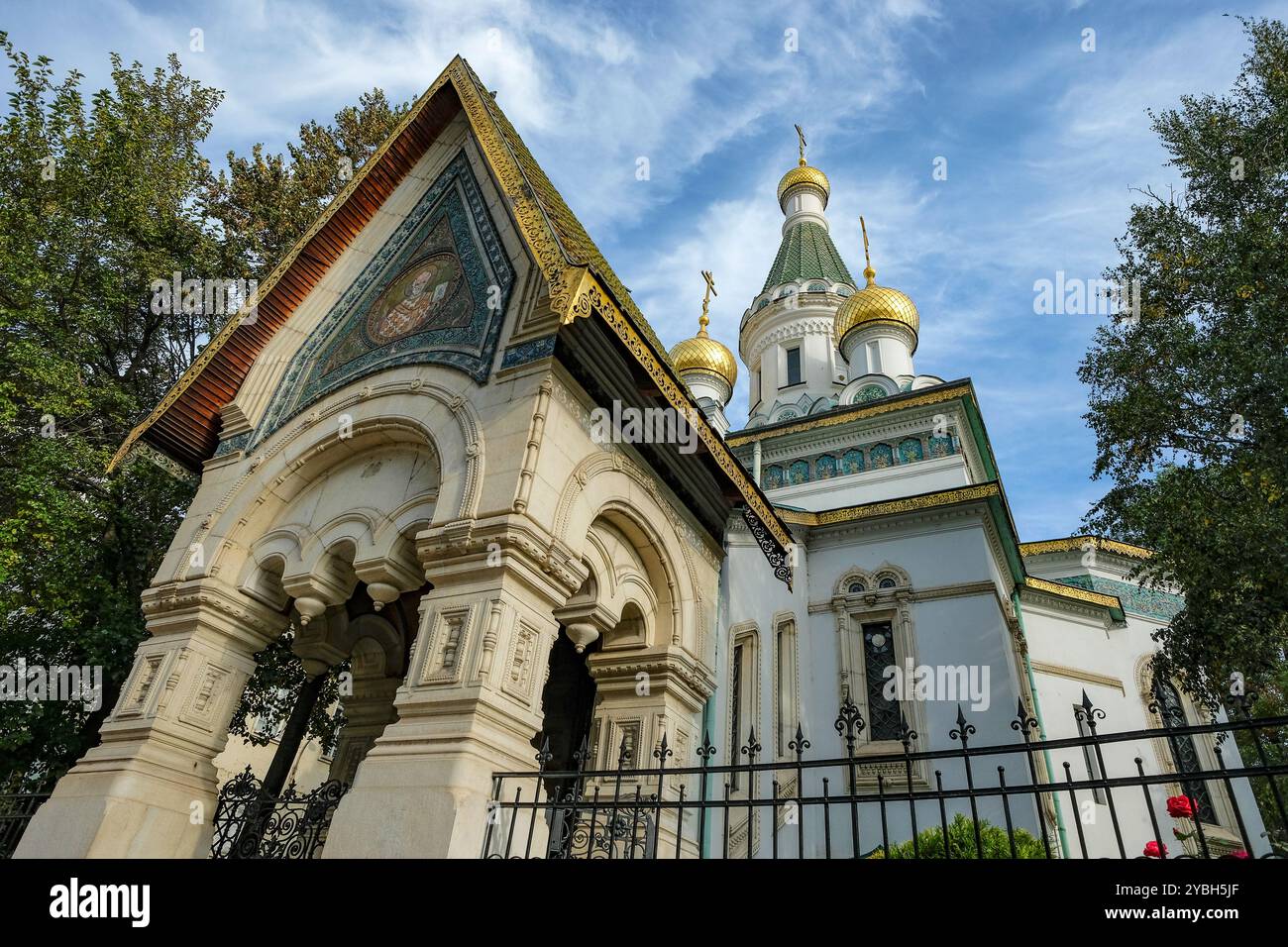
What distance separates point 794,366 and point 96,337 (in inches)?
647

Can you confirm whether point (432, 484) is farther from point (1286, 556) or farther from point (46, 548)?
point (1286, 556)

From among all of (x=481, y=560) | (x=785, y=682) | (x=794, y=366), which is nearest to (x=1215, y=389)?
(x=785, y=682)

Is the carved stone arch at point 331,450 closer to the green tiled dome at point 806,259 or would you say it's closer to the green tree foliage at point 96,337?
the green tree foliage at point 96,337

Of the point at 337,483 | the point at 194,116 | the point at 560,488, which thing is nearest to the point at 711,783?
the point at 560,488

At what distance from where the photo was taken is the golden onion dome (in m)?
22.3

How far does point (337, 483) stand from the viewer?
7.62 m

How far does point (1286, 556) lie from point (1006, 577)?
5630 millimetres

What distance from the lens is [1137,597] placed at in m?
15.8

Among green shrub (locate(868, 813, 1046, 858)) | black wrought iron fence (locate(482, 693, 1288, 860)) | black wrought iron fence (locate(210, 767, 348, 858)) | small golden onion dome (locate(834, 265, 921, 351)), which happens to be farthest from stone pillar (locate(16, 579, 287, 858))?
small golden onion dome (locate(834, 265, 921, 351))

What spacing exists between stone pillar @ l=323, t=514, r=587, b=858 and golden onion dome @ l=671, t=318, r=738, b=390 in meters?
16.9

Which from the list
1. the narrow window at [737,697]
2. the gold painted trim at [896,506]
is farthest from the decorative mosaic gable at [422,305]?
the gold painted trim at [896,506]

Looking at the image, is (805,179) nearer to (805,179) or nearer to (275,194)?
(805,179)

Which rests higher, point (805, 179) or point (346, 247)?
point (805, 179)

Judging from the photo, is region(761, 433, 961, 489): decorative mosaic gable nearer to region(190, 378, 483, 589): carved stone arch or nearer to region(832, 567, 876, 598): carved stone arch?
region(832, 567, 876, 598): carved stone arch
